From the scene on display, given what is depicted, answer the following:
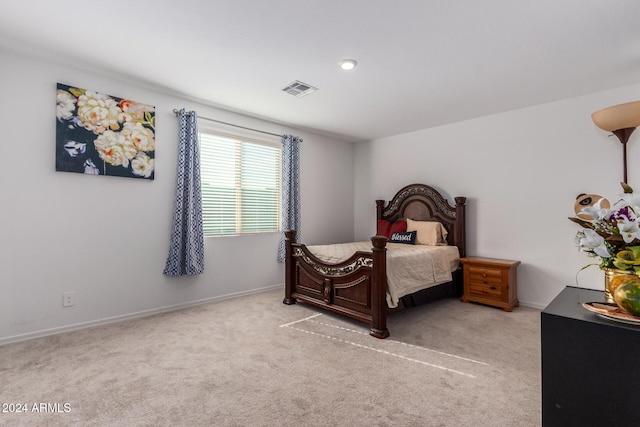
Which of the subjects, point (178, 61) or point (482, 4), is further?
Result: point (178, 61)

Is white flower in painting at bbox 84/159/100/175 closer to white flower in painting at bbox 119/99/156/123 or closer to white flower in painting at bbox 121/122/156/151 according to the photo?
white flower in painting at bbox 121/122/156/151

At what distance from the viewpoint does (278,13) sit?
202 centimetres

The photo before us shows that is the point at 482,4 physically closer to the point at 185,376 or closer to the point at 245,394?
the point at 245,394

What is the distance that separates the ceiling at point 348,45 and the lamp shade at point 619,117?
34cm

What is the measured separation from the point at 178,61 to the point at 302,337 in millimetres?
2638

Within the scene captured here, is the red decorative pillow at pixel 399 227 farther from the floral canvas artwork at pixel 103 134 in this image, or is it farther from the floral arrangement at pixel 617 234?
the floral arrangement at pixel 617 234

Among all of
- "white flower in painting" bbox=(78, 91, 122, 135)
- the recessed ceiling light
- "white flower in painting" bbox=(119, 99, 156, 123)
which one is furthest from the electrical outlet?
the recessed ceiling light

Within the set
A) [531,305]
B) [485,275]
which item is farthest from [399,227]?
[531,305]

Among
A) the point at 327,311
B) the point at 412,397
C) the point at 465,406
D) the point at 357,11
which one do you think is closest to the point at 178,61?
the point at 357,11

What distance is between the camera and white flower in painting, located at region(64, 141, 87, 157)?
2.79 metres

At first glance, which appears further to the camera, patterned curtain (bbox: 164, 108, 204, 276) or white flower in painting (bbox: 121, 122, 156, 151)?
patterned curtain (bbox: 164, 108, 204, 276)

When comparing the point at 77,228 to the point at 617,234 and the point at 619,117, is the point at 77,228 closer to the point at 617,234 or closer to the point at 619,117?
the point at 617,234

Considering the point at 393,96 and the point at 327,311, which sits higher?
the point at 393,96

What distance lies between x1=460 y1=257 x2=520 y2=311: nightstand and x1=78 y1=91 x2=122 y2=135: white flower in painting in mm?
4165
